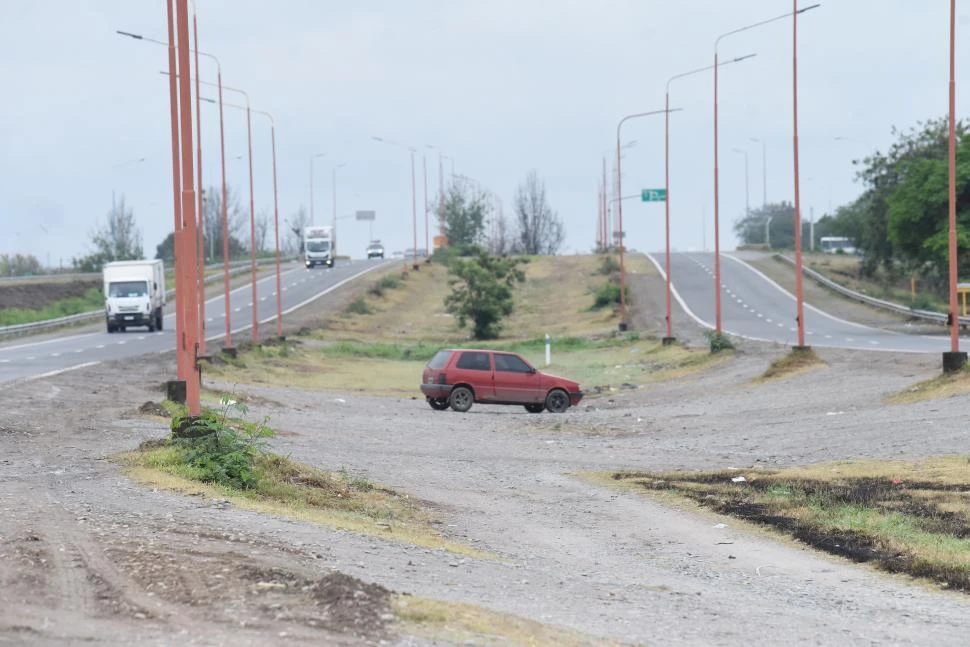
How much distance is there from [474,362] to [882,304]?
5115cm

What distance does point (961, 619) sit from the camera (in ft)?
37.3

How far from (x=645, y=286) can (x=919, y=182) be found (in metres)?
34.8

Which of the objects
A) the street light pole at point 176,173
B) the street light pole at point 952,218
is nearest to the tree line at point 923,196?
the street light pole at point 952,218

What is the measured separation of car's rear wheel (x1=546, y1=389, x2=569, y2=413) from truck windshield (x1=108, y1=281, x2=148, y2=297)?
130 ft

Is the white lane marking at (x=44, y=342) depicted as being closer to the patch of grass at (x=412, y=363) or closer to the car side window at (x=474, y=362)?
the patch of grass at (x=412, y=363)

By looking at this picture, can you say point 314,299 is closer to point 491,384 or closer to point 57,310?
point 57,310

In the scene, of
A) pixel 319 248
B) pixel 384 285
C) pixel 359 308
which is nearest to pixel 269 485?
pixel 359 308

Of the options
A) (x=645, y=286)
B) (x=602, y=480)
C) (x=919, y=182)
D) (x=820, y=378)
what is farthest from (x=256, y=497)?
(x=645, y=286)

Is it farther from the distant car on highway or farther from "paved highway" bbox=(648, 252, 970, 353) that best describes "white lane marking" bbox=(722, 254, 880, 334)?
the distant car on highway

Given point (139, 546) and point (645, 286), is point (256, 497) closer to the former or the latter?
point (139, 546)

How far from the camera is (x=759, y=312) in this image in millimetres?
83625

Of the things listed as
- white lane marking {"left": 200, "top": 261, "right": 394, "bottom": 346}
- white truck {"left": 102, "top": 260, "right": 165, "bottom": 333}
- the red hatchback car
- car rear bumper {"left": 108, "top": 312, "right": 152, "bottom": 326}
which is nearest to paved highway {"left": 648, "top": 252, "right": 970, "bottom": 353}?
white lane marking {"left": 200, "top": 261, "right": 394, "bottom": 346}

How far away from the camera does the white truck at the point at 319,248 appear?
438 feet

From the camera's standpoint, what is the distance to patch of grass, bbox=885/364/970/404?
30.2m
